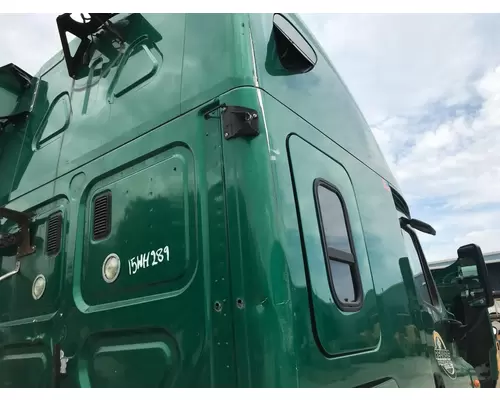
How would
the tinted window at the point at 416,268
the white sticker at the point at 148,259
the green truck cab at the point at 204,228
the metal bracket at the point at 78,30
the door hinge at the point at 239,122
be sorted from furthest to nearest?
the tinted window at the point at 416,268 → the metal bracket at the point at 78,30 → the white sticker at the point at 148,259 → the door hinge at the point at 239,122 → the green truck cab at the point at 204,228

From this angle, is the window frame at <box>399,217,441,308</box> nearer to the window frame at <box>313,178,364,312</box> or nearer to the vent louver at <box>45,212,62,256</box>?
the window frame at <box>313,178,364,312</box>

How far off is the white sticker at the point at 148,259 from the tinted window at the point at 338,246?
673 mm

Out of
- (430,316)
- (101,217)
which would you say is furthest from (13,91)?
(430,316)

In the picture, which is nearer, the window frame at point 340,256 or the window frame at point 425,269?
the window frame at point 340,256

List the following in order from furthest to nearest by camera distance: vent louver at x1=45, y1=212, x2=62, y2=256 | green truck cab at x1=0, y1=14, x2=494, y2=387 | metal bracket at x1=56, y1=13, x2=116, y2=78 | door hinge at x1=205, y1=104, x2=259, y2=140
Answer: metal bracket at x1=56, y1=13, x2=116, y2=78
vent louver at x1=45, y1=212, x2=62, y2=256
door hinge at x1=205, y1=104, x2=259, y2=140
green truck cab at x1=0, y1=14, x2=494, y2=387

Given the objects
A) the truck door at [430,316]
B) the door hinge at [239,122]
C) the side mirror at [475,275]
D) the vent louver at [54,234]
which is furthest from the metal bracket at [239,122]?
the side mirror at [475,275]

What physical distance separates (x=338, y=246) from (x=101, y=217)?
115 centimetres

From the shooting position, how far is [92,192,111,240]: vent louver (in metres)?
2.17

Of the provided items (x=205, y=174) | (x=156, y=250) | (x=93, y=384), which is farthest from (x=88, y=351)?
(x=205, y=174)

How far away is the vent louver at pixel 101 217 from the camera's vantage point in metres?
2.17

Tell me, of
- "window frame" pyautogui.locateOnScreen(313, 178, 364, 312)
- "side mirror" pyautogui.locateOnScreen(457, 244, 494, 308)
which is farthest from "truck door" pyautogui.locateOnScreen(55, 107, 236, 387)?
"side mirror" pyautogui.locateOnScreen(457, 244, 494, 308)

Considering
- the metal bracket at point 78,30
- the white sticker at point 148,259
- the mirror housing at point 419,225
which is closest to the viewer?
the white sticker at point 148,259

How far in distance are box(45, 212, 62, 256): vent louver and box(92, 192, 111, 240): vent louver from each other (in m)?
0.31

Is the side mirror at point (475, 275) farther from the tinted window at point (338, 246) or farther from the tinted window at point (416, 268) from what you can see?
the tinted window at point (338, 246)
